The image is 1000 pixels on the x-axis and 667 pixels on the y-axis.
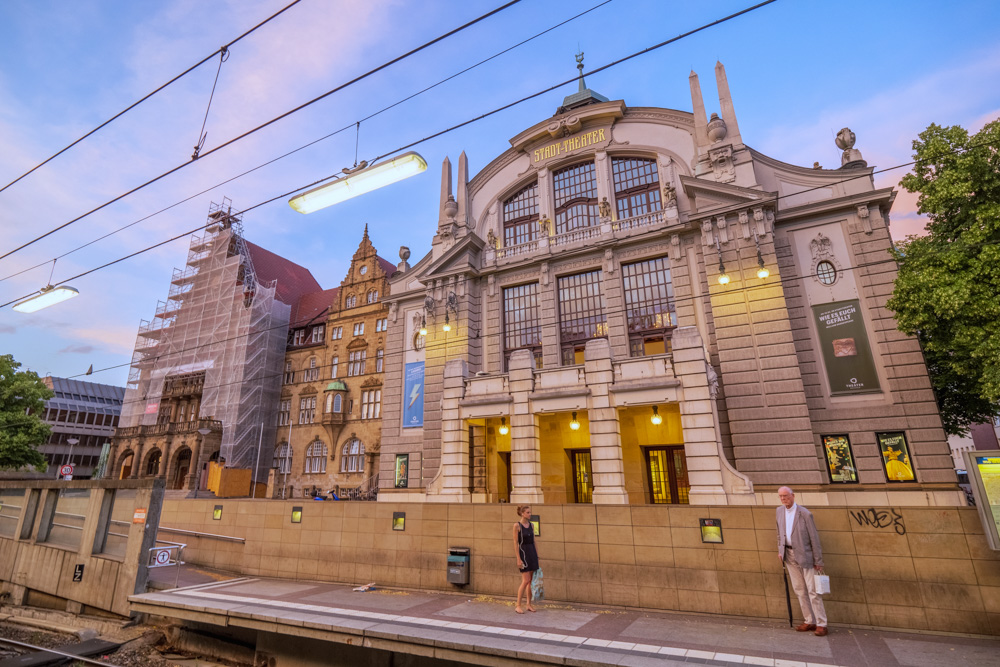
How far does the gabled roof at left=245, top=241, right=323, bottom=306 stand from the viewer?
2034 inches

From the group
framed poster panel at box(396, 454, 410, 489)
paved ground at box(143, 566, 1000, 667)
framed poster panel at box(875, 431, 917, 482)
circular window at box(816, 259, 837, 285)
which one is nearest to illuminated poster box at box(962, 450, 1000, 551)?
paved ground at box(143, 566, 1000, 667)

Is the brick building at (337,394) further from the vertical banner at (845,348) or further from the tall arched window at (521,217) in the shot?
the vertical banner at (845,348)

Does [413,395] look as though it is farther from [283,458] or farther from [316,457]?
[283,458]

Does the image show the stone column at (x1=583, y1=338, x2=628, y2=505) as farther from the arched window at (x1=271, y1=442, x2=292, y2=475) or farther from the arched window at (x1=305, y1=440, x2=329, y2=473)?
the arched window at (x1=271, y1=442, x2=292, y2=475)

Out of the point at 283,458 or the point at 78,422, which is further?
the point at 78,422

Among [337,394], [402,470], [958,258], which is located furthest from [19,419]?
[958,258]

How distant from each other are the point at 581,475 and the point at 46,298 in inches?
791

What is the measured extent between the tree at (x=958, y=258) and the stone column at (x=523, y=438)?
1297 cm

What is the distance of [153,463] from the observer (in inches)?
1822

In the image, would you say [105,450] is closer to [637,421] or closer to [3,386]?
[3,386]

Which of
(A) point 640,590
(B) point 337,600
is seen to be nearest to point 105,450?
(B) point 337,600

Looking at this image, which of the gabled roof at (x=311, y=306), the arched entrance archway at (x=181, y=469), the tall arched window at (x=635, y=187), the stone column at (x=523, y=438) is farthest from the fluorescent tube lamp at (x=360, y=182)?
the arched entrance archway at (x=181, y=469)

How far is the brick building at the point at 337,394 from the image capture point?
4006cm

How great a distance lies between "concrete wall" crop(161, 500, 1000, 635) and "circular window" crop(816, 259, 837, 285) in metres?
13.3
